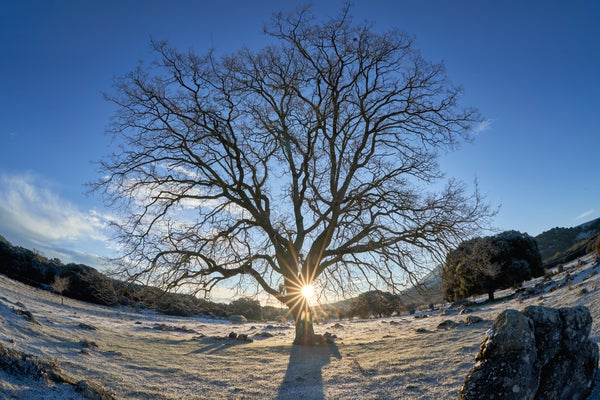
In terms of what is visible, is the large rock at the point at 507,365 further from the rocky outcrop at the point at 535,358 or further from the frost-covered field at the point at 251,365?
the frost-covered field at the point at 251,365

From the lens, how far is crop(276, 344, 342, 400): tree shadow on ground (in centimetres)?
891

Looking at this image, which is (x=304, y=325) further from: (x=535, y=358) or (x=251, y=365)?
(x=535, y=358)

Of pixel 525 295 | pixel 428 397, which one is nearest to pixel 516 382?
pixel 428 397

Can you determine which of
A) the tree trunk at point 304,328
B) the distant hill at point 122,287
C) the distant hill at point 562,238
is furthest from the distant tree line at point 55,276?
the distant hill at point 562,238

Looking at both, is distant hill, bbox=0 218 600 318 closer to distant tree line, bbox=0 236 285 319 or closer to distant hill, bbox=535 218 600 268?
distant tree line, bbox=0 236 285 319

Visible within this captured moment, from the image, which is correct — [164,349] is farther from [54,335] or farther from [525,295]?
[525,295]

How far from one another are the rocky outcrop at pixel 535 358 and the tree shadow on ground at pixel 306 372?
4.43m

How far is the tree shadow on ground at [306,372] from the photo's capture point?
8.91 metres

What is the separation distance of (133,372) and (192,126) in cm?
952

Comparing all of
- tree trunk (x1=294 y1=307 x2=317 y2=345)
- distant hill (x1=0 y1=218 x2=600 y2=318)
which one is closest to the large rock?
distant hill (x1=0 y1=218 x2=600 y2=318)

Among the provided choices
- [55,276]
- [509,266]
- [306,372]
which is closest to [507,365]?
[306,372]

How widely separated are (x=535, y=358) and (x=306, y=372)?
23.0 ft

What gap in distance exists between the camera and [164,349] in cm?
1468

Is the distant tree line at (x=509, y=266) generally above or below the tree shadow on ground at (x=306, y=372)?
above
